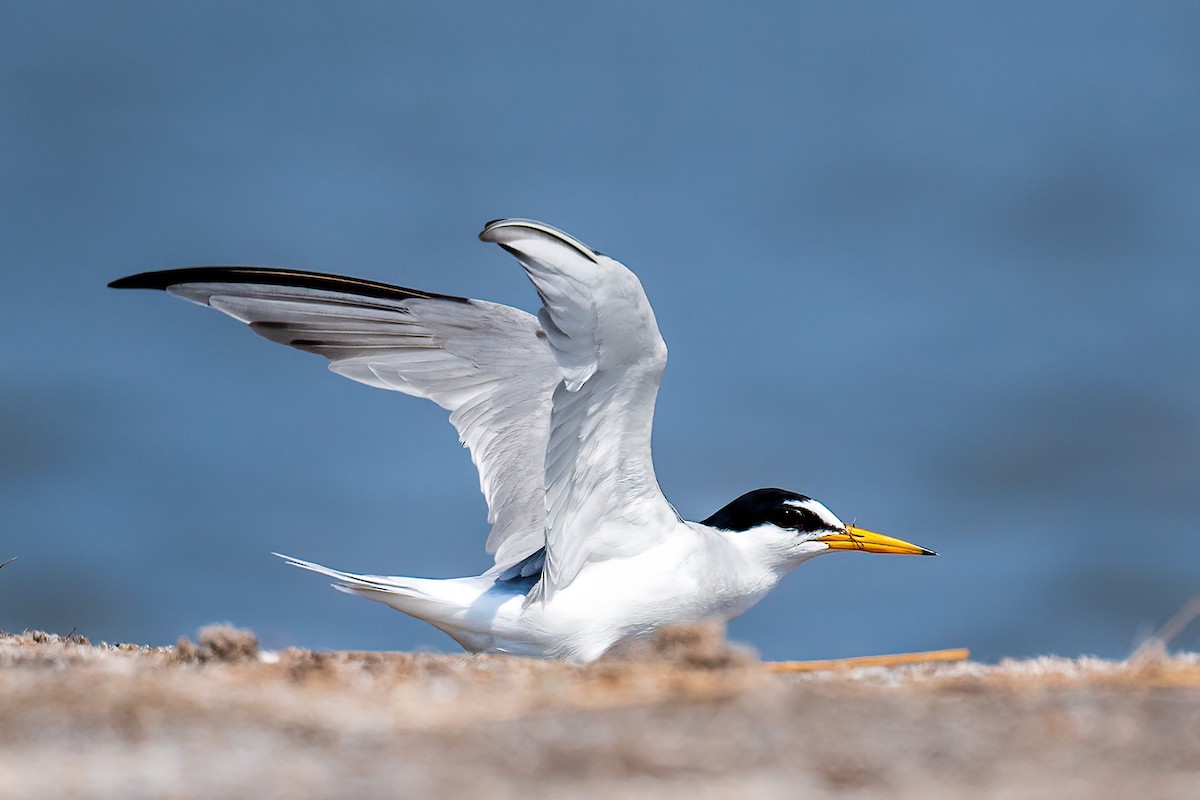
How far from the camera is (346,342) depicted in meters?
6.77

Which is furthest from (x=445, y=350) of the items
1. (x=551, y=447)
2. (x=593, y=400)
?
(x=593, y=400)

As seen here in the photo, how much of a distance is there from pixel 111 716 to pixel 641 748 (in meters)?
1.17

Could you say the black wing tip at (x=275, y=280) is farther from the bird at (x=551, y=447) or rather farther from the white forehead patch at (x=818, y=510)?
the white forehead patch at (x=818, y=510)

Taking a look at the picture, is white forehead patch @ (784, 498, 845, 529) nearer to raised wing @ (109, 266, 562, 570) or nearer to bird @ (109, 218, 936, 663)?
bird @ (109, 218, 936, 663)

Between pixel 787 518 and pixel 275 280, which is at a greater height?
pixel 275 280

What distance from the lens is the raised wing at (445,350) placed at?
21.6 feet

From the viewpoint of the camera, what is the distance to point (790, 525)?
6828 mm

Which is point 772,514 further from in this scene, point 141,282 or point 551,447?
point 141,282

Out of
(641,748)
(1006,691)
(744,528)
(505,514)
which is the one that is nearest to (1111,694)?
(1006,691)

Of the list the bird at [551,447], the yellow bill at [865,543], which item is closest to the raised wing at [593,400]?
the bird at [551,447]

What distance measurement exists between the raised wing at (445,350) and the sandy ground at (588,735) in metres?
3.10

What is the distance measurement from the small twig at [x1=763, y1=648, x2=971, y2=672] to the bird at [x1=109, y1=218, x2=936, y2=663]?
1196 millimetres

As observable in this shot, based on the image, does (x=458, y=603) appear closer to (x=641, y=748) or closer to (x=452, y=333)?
(x=452, y=333)

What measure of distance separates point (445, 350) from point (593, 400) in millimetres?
1479
